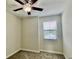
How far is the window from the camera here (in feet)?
15.3

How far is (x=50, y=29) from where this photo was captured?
15.8ft

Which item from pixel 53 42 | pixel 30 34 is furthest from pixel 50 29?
pixel 30 34

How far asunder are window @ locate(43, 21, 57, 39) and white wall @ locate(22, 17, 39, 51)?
659 millimetres

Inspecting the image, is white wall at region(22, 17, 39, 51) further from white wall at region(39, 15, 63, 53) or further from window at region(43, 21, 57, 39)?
window at region(43, 21, 57, 39)

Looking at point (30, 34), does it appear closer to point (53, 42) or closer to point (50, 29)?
point (50, 29)

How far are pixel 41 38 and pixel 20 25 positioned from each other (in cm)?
191

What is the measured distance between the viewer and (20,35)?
5.25 metres

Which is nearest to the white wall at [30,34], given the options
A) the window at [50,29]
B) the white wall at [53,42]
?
the white wall at [53,42]

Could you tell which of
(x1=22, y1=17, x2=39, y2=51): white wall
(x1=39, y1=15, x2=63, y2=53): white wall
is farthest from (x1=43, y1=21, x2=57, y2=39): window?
(x1=22, y1=17, x2=39, y2=51): white wall

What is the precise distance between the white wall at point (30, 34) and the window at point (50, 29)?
Answer: 0.66m

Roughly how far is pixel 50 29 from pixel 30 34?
1542mm
